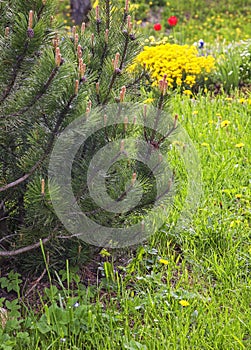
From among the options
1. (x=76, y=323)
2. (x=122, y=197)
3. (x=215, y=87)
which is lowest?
(x=215, y=87)

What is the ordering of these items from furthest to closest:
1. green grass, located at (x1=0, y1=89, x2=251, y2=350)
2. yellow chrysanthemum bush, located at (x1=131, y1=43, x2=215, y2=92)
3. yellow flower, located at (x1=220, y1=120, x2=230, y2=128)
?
yellow chrysanthemum bush, located at (x1=131, y1=43, x2=215, y2=92) → yellow flower, located at (x1=220, y1=120, x2=230, y2=128) → green grass, located at (x1=0, y1=89, x2=251, y2=350)

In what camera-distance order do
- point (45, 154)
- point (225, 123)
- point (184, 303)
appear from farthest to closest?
1. point (225, 123)
2. point (184, 303)
3. point (45, 154)

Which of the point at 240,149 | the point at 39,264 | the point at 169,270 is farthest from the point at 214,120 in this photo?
the point at 39,264

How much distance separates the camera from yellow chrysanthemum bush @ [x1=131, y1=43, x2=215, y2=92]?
5.46 m

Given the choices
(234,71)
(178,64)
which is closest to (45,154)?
(178,64)

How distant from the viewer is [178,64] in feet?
18.2

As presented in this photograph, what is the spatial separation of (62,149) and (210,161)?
5.90 feet

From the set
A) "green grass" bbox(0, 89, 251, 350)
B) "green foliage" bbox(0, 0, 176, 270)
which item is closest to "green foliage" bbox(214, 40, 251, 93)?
"green grass" bbox(0, 89, 251, 350)

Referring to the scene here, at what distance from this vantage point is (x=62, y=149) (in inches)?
80.4

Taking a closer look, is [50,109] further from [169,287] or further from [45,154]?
[169,287]

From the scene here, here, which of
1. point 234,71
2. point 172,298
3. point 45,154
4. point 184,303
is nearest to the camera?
point 45,154

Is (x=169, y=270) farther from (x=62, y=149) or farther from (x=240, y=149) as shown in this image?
(x=240, y=149)

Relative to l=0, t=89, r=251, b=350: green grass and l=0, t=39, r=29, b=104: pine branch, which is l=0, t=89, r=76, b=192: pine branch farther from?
l=0, t=89, r=251, b=350: green grass

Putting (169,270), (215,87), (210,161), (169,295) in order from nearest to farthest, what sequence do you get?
1. (169,295)
2. (169,270)
3. (210,161)
4. (215,87)
